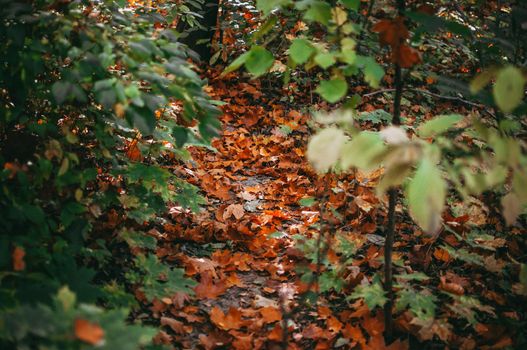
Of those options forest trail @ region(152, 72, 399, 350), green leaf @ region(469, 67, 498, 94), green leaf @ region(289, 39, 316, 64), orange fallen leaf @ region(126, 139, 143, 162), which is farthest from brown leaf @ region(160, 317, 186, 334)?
green leaf @ region(469, 67, 498, 94)

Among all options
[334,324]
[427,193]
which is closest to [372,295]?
[334,324]

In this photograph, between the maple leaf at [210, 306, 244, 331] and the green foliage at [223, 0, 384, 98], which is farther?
the maple leaf at [210, 306, 244, 331]

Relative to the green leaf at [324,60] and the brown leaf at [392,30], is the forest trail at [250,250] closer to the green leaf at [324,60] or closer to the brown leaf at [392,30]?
the green leaf at [324,60]

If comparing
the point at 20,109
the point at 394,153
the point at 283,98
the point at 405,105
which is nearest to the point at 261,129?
the point at 283,98

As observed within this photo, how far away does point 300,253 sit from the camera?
2.76m

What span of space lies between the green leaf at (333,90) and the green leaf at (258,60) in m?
0.23

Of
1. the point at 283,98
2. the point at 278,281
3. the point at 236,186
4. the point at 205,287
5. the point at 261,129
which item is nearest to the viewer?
the point at 205,287

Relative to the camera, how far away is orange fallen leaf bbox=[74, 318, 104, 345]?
1.05 meters

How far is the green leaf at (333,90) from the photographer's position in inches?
59.2

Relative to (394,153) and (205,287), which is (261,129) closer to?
(205,287)

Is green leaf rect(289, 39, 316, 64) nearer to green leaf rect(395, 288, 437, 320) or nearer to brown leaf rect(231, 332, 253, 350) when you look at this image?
green leaf rect(395, 288, 437, 320)

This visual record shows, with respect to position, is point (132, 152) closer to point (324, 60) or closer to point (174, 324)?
point (174, 324)

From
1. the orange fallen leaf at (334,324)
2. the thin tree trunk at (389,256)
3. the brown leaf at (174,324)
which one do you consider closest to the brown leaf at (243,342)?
the brown leaf at (174,324)

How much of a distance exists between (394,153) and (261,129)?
155 inches
